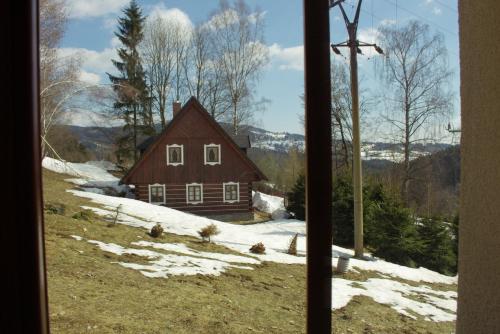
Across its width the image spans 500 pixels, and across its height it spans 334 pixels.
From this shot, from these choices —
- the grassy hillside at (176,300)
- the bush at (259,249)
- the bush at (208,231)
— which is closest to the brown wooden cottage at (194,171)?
the bush at (208,231)

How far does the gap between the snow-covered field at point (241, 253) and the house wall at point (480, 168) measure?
1.13m

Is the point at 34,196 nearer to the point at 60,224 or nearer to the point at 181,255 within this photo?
the point at 181,255

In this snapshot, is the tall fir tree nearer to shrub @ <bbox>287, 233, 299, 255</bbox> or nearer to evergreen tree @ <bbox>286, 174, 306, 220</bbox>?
evergreen tree @ <bbox>286, 174, 306, 220</bbox>

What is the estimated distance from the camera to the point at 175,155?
2.53m

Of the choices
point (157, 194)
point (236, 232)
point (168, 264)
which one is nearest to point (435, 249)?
point (236, 232)

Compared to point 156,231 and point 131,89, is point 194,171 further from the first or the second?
point 131,89

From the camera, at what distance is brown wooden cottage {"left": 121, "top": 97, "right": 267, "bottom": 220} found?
224 centimetres

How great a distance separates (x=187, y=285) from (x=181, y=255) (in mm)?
655

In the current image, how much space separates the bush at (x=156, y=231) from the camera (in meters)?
3.20

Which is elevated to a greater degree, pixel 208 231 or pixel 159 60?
→ pixel 159 60

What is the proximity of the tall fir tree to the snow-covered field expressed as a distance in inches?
7.6

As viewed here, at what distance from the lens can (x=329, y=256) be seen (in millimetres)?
687

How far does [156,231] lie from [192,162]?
90 centimetres

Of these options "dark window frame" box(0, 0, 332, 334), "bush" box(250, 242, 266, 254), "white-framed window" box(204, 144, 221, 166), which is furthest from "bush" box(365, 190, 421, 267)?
"dark window frame" box(0, 0, 332, 334)
